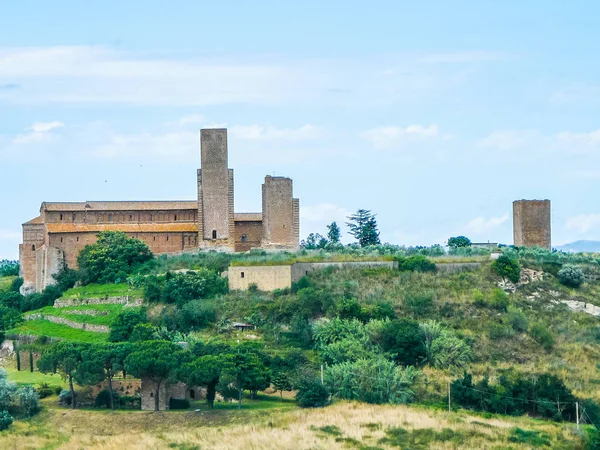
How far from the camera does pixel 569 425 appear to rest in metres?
38.4

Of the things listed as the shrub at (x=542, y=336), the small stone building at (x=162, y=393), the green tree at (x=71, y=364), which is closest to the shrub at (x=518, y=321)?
the shrub at (x=542, y=336)

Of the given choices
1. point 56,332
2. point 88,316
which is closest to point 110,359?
point 56,332

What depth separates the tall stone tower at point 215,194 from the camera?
59.9 m

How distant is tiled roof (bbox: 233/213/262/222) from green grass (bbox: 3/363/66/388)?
15559mm

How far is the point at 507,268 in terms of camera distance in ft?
182

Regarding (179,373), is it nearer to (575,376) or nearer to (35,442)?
(35,442)

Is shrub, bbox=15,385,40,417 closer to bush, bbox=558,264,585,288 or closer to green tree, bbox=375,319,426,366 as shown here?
green tree, bbox=375,319,426,366

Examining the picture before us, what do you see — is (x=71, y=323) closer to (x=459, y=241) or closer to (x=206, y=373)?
(x=206, y=373)

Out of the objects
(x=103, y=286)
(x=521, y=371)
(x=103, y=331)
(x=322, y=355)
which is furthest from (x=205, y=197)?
(x=521, y=371)

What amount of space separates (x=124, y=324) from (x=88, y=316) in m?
4.19

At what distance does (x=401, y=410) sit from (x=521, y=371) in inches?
314

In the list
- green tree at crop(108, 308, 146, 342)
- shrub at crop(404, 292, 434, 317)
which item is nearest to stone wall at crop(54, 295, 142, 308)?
green tree at crop(108, 308, 146, 342)

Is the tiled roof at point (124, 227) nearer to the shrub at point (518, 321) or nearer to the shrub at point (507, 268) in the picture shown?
the shrub at point (507, 268)

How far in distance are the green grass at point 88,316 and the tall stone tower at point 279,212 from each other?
32.2 feet
